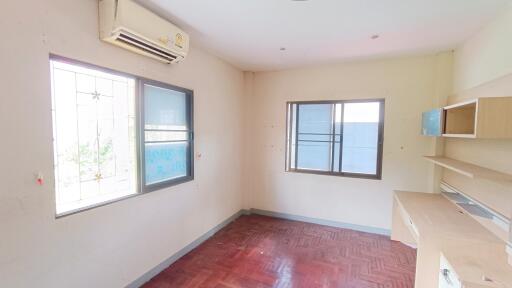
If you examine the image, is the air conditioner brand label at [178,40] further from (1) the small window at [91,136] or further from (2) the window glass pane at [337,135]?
(2) the window glass pane at [337,135]

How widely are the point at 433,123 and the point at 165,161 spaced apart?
309 centimetres

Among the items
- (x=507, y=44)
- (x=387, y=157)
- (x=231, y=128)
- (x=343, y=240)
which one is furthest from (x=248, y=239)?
(x=507, y=44)

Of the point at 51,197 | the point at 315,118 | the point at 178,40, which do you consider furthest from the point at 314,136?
the point at 51,197

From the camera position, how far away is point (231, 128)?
4035 millimetres

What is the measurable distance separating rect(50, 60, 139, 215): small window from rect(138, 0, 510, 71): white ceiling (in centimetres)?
84

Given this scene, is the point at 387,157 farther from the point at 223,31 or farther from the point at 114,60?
Result: the point at 114,60

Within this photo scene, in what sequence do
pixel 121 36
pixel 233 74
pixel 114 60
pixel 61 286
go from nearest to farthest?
pixel 61 286 → pixel 121 36 → pixel 114 60 → pixel 233 74

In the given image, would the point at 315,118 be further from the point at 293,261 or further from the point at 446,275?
the point at 446,275

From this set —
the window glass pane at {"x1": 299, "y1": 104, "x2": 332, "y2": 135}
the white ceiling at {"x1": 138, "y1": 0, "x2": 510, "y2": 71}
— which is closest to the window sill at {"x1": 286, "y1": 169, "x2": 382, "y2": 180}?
the window glass pane at {"x1": 299, "y1": 104, "x2": 332, "y2": 135}

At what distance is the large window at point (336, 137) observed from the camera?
3.70 metres

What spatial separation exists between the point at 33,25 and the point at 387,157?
13.5 feet

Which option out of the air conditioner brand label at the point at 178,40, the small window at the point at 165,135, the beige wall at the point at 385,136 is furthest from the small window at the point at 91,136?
the beige wall at the point at 385,136

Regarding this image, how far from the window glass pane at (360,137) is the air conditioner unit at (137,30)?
2.79 meters

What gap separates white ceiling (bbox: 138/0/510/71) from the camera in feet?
6.59
